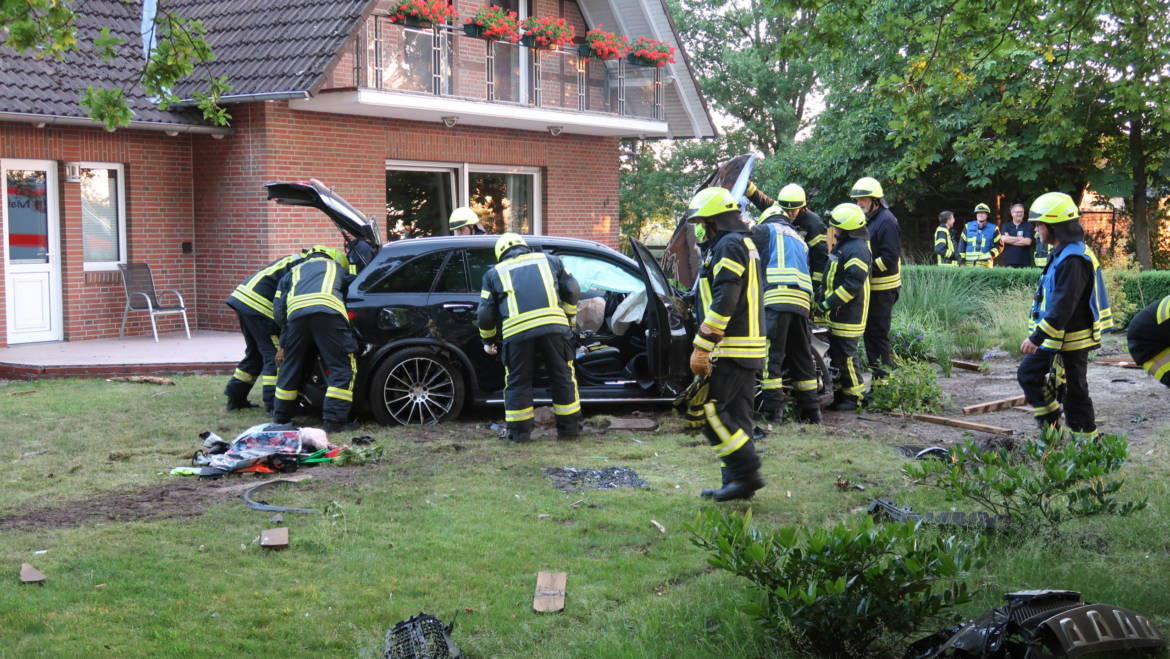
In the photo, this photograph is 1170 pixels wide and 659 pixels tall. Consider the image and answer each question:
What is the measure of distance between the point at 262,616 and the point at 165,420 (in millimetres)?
5439

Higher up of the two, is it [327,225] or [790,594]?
[327,225]

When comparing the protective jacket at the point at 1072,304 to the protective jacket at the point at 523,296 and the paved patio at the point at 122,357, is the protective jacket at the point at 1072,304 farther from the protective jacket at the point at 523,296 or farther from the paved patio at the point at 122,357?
the paved patio at the point at 122,357

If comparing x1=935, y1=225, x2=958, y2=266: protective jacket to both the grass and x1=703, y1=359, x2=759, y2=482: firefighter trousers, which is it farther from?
x1=703, y1=359, x2=759, y2=482: firefighter trousers

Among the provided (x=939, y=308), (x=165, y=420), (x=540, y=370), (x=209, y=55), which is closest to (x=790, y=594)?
(x=209, y=55)

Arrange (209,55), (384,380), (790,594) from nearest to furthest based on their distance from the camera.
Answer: (790,594), (209,55), (384,380)

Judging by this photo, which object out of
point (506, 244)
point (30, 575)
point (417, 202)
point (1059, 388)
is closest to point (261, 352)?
point (506, 244)

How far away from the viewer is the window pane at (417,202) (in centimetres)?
1806

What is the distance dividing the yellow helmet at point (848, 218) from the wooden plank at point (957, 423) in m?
1.71

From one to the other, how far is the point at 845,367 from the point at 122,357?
8.48 metres

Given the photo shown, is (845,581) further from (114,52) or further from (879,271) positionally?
(879,271)

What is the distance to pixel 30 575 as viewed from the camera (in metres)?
5.17

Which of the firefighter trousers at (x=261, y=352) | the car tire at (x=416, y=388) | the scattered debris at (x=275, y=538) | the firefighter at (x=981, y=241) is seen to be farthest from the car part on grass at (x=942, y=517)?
the firefighter at (x=981, y=241)

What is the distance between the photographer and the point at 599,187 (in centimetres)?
2127

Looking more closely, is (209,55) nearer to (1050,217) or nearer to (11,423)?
(11,423)
